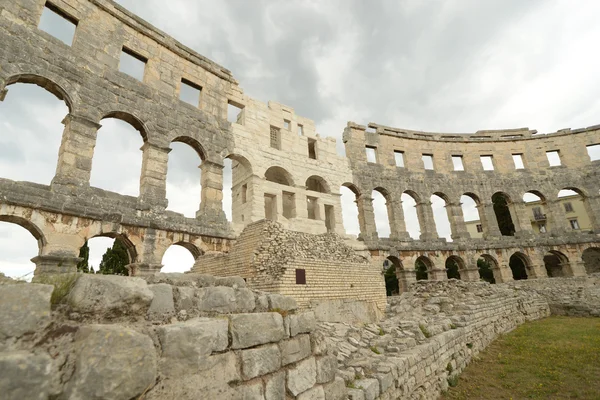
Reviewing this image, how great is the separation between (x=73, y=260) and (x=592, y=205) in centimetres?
3446

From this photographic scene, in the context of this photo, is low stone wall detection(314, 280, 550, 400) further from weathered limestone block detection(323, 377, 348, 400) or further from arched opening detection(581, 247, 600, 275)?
arched opening detection(581, 247, 600, 275)

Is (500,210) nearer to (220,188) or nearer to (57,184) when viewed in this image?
(220,188)

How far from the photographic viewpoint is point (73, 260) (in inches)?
372

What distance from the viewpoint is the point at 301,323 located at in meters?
3.45

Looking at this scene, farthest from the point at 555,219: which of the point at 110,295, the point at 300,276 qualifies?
the point at 110,295

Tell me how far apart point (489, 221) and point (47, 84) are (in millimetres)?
28791

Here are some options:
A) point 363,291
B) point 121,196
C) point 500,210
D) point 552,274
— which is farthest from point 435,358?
point 552,274

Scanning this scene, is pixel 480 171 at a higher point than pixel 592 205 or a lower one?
higher

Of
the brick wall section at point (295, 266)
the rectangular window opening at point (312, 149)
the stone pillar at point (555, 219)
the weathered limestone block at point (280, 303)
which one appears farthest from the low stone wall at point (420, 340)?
the stone pillar at point (555, 219)

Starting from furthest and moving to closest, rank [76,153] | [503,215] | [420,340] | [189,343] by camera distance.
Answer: [503,215]
[76,153]
[420,340]
[189,343]

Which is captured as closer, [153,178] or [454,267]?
[153,178]

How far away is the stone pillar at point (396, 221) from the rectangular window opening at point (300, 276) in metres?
14.0

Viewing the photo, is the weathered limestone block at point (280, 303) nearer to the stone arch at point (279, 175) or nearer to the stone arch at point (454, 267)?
the stone arch at point (279, 175)

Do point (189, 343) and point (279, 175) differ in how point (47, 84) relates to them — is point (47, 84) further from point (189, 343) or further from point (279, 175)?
point (189, 343)
